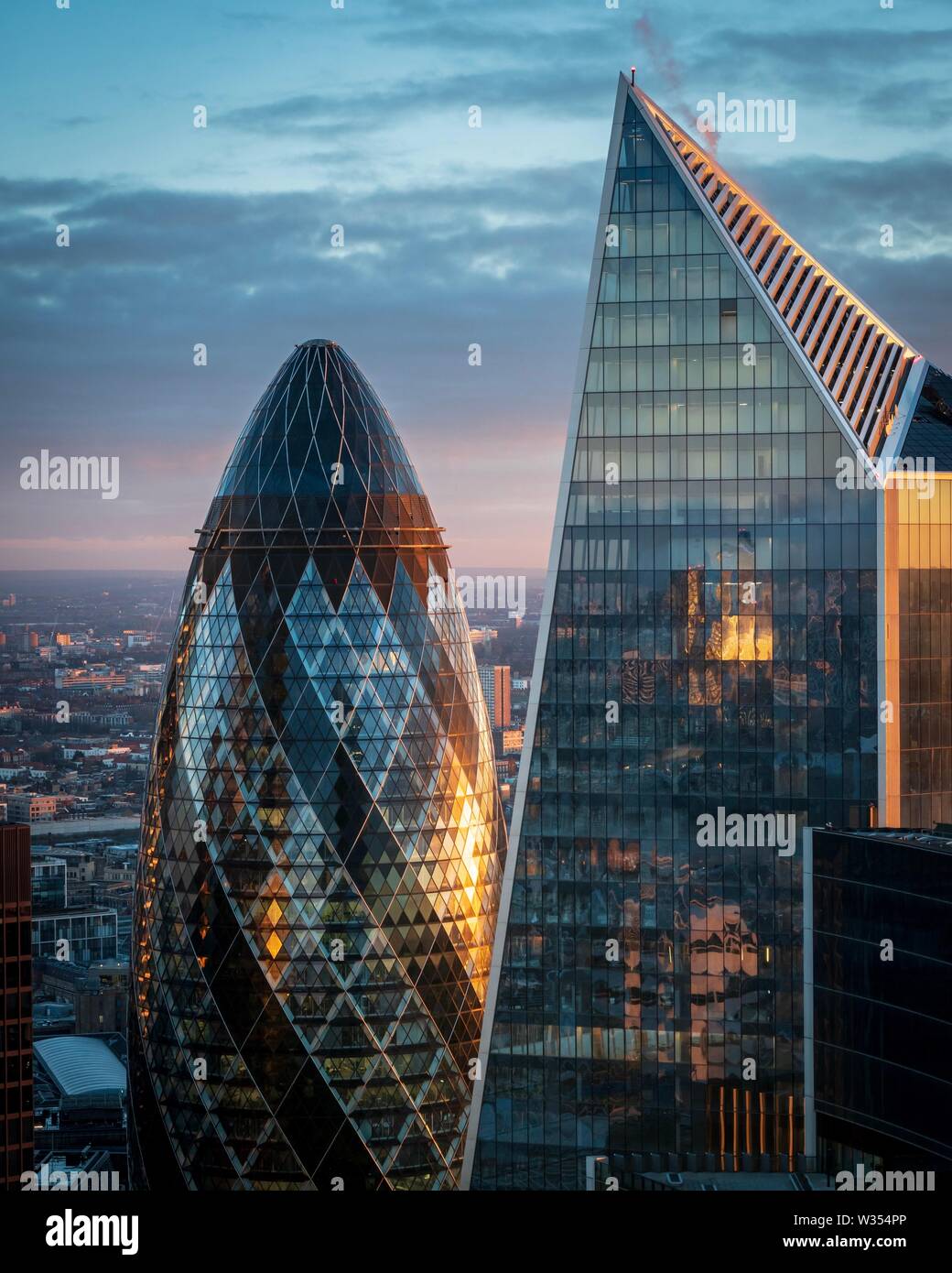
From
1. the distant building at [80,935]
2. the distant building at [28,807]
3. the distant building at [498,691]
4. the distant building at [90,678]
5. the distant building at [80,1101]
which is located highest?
the distant building at [90,678]

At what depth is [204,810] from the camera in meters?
102

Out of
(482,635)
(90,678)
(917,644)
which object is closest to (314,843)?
(482,635)

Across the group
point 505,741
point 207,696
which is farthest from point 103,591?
point 505,741

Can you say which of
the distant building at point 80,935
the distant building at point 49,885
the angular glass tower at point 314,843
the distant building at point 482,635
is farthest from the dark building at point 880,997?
the distant building at point 80,935

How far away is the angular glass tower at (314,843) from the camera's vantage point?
98.4m

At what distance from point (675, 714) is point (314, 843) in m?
30.2

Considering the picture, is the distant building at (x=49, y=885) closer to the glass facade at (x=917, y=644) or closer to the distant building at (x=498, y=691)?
the distant building at (x=498, y=691)

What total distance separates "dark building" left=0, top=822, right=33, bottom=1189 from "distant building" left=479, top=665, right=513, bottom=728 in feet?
110

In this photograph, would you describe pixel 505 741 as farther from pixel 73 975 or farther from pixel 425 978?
pixel 73 975

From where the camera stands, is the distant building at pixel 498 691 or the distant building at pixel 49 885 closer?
the distant building at pixel 498 691

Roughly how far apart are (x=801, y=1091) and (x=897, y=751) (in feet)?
51.9

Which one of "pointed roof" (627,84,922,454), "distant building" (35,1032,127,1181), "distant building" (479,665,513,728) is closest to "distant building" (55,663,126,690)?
"distant building" (479,665,513,728)

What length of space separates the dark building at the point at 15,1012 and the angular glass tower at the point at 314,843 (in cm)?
1320

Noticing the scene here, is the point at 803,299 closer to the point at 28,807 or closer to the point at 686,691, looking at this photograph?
the point at 686,691
